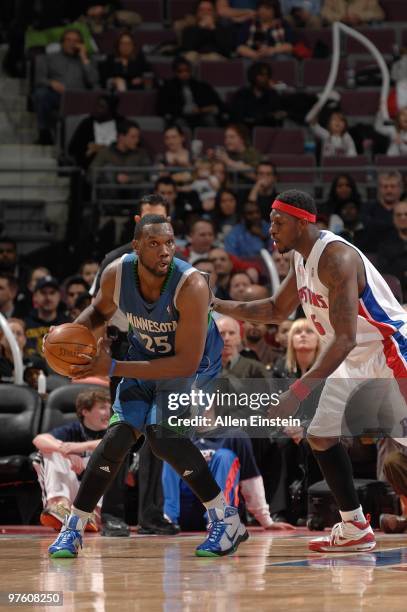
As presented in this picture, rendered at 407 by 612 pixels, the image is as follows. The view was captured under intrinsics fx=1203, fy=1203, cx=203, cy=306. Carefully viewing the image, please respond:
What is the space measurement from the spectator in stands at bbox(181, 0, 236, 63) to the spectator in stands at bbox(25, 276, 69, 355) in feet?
18.6

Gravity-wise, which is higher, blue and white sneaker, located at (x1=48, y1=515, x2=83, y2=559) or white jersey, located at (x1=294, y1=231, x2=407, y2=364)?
white jersey, located at (x1=294, y1=231, x2=407, y2=364)

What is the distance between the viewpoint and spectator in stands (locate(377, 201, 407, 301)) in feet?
34.9

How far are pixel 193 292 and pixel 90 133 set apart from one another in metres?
8.14

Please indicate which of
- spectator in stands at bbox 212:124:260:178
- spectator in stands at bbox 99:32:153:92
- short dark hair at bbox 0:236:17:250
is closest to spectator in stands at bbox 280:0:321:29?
spectator in stands at bbox 99:32:153:92

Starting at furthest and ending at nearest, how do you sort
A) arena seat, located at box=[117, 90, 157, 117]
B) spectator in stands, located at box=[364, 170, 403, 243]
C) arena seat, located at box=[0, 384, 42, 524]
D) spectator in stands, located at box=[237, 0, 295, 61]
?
spectator in stands, located at box=[237, 0, 295, 61], arena seat, located at box=[117, 90, 157, 117], spectator in stands, located at box=[364, 170, 403, 243], arena seat, located at box=[0, 384, 42, 524]

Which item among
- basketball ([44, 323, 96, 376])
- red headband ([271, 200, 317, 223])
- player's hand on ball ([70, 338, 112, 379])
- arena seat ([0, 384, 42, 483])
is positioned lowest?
arena seat ([0, 384, 42, 483])

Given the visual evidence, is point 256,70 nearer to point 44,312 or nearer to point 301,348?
point 44,312

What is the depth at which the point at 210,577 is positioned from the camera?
5.28 m

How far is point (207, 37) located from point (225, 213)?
13.2 ft

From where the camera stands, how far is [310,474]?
28.2ft

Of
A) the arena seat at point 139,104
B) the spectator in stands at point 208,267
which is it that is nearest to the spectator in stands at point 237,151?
the arena seat at point 139,104

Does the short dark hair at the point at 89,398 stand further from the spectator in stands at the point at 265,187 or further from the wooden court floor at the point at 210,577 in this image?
the spectator in stands at the point at 265,187

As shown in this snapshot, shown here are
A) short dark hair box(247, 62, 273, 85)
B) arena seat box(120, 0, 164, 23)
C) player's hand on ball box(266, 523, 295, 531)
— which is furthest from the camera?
arena seat box(120, 0, 164, 23)

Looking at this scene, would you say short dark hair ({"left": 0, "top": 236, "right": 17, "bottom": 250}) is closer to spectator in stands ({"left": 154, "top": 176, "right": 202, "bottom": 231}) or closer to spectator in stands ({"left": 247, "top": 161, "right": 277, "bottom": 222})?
spectator in stands ({"left": 154, "top": 176, "right": 202, "bottom": 231})
